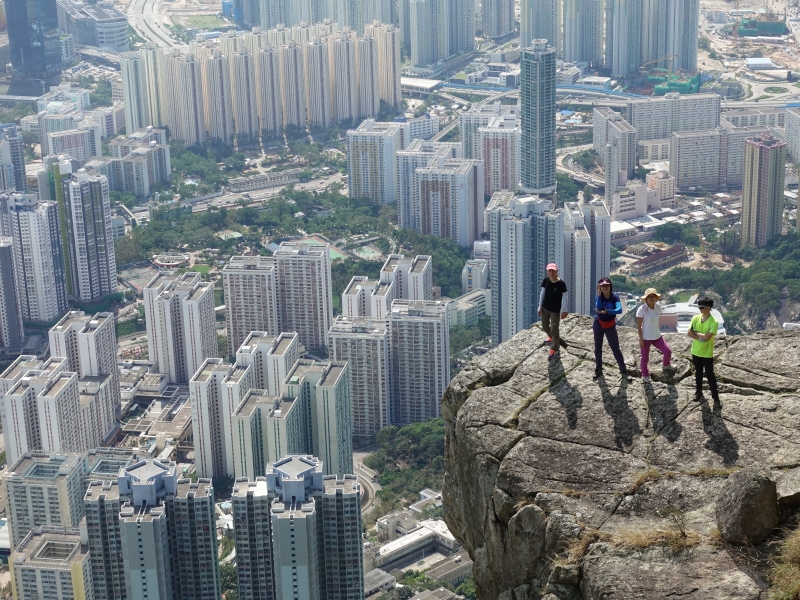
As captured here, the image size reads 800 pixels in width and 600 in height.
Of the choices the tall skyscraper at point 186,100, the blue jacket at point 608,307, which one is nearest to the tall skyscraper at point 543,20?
the tall skyscraper at point 186,100

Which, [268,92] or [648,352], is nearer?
[648,352]

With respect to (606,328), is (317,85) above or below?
below

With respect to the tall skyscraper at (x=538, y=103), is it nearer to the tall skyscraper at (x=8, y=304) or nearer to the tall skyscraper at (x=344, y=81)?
the tall skyscraper at (x=344, y=81)

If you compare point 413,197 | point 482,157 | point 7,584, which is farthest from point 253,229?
point 7,584

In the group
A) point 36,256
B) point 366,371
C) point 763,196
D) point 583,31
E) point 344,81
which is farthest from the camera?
point 583,31

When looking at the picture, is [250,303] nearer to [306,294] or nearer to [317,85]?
[306,294]

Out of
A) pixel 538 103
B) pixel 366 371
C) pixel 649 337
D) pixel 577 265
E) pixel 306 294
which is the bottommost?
pixel 366 371

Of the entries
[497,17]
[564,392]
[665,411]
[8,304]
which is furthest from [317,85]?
[665,411]
